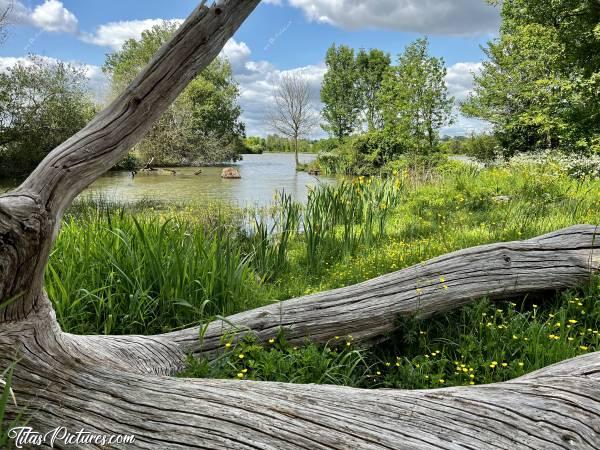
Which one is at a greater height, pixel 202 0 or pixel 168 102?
pixel 202 0

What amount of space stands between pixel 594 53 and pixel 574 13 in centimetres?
161

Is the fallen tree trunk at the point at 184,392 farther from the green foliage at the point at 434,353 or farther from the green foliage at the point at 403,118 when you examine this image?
the green foliage at the point at 403,118

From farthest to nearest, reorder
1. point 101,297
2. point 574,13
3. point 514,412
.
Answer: point 574,13, point 101,297, point 514,412

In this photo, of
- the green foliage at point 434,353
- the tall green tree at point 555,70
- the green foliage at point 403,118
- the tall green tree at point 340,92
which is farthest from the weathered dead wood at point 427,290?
the tall green tree at point 340,92

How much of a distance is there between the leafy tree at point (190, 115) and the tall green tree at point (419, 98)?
14148 mm

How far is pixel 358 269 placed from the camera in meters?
4.22

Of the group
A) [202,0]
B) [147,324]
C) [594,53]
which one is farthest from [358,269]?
[594,53]

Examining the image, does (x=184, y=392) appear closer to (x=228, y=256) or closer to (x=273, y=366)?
(x=273, y=366)

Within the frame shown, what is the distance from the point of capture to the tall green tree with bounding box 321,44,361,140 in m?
39.0

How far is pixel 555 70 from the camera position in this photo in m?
17.1

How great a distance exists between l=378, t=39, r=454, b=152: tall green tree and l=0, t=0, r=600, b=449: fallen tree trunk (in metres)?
18.7

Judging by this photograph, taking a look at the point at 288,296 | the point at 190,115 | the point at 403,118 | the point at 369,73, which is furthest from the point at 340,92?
the point at 288,296

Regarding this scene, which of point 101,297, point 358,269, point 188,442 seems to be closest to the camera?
point 188,442

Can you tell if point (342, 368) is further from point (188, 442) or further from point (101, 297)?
point (101, 297)
